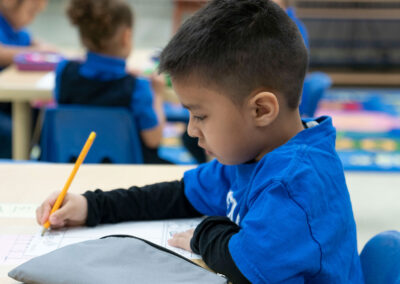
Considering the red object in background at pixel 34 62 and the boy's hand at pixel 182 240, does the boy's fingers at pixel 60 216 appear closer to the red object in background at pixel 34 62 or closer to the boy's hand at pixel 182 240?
the boy's hand at pixel 182 240

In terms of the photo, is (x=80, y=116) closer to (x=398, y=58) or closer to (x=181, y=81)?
(x=181, y=81)

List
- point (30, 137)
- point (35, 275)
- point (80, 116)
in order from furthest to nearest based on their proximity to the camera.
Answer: point (30, 137) < point (80, 116) < point (35, 275)

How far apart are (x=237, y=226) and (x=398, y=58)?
4.33m

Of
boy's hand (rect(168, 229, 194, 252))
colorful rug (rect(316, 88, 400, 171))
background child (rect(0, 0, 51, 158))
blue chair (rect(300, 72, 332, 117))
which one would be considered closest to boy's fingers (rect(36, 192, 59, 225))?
boy's hand (rect(168, 229, 194, 252))

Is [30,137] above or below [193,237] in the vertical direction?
below

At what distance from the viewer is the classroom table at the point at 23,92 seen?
2.00 metres

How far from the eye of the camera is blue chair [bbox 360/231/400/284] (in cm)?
83

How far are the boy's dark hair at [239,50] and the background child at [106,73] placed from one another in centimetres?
99

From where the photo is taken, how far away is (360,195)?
2.56m

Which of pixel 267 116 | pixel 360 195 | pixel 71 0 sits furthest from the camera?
pixel 360 195

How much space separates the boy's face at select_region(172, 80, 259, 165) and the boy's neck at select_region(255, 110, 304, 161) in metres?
0.02

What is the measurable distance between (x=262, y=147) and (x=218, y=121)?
88mm

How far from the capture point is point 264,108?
0.81m

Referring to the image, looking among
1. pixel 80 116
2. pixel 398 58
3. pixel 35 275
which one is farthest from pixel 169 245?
pixel 398 58
